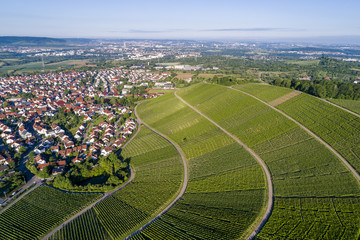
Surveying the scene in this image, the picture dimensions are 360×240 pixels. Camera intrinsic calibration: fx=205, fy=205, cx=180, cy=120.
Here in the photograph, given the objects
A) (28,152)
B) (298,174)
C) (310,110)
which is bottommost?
(28,152)

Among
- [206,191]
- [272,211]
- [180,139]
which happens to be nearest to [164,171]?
[206,191]

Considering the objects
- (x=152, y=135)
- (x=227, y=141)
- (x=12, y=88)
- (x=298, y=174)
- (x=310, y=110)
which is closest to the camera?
(x=298, y=174)

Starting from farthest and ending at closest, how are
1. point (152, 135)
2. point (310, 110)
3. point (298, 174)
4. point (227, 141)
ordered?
point (152, 135) → point (310, 110) → point (227, 141) → point (298, 174)

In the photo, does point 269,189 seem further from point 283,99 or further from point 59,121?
point 59,121

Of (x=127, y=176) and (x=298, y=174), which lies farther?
(x=127, y=176)

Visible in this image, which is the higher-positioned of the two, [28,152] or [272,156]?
[272,156]

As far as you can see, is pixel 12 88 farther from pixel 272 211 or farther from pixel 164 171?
pixel 272 211

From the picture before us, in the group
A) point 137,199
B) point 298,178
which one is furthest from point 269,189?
point 137,199
